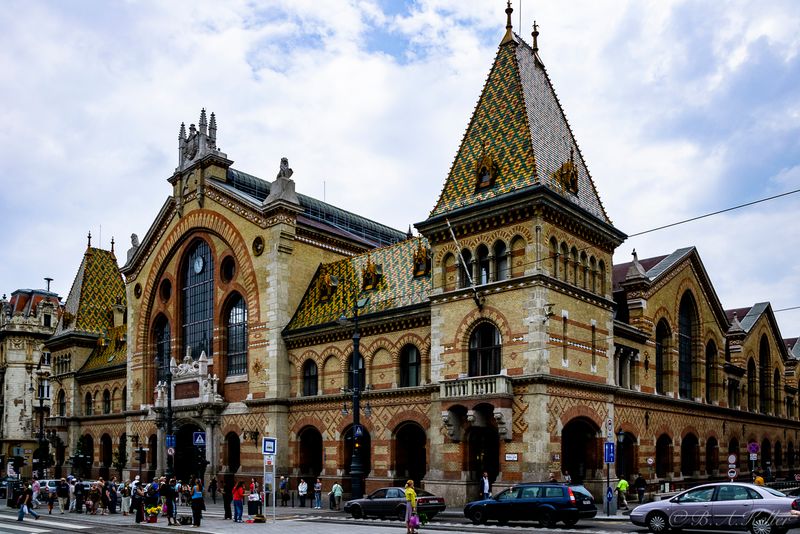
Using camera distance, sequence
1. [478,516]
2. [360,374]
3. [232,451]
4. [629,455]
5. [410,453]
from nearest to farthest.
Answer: [478,516], [629,455], [410,453], [360,374], [232,451]

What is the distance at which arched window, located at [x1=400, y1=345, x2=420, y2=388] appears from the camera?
4034 cm

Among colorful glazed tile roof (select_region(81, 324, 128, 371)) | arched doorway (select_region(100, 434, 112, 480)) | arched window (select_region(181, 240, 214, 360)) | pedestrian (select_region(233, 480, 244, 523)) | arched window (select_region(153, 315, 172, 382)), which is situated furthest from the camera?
colorful glazed tile roof (select_region(81, 324, 128, 371))

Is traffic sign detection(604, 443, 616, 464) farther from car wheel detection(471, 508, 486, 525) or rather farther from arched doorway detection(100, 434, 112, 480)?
arched doorway detection(100, 434, 112, 480)

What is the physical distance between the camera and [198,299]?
53.6 meters

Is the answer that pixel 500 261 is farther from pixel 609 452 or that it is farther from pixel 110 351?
pixel 110 351

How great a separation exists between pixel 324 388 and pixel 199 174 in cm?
1752

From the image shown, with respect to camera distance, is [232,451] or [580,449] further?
[232,451]

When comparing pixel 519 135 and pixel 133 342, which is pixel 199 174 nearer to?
pixel 133 342

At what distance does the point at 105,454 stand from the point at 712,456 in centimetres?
4496

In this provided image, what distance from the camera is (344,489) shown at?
42.4 metres

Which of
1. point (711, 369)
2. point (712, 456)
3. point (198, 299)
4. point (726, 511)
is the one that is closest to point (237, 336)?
point (198, 299)

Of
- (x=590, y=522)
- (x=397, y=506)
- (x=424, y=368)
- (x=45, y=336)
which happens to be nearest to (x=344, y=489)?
(x=424, y=368)

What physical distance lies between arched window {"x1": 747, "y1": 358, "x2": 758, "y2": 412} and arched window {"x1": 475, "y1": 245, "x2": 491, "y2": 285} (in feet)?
97.5

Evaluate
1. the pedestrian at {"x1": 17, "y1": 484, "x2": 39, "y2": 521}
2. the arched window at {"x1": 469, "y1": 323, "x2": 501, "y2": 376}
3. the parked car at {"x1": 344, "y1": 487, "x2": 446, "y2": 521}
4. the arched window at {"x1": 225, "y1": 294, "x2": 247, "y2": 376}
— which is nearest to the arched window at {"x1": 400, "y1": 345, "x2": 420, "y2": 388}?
the arched window at {"x1": 469, "y1": 323, "x2": 501, "y2": 376}
